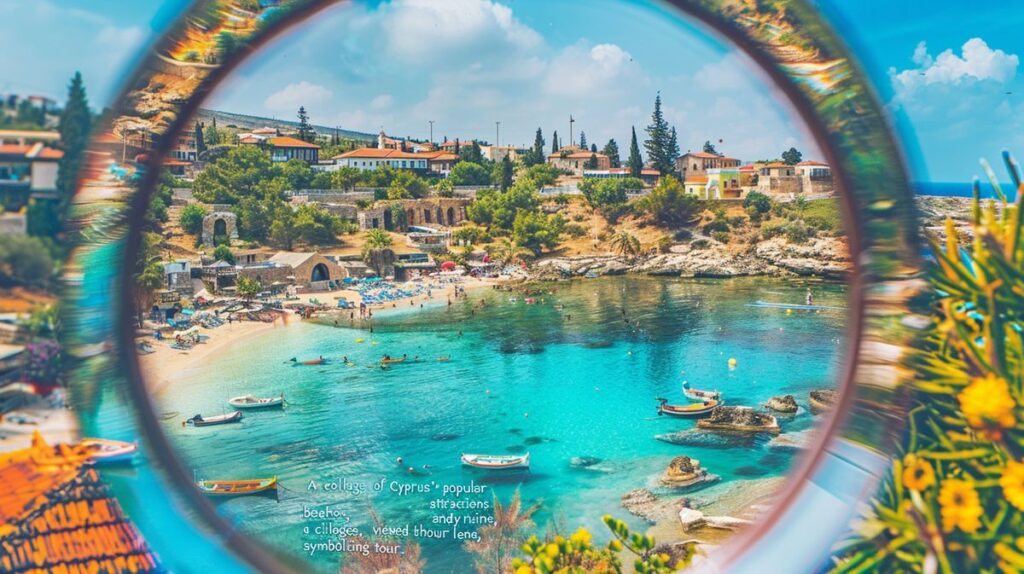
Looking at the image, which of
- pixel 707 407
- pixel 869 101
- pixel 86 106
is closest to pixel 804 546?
pixel 869 101

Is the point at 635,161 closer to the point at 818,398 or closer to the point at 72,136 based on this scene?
the point at 818,398

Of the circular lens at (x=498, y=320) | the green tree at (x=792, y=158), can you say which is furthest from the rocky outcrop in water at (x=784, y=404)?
the green tree at (x=792, y=158)

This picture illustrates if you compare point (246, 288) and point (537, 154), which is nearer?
point (246, 288)

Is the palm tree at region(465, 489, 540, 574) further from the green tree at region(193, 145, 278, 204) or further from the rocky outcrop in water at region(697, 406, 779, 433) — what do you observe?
the green tree at region(193, 145, 278, 204)

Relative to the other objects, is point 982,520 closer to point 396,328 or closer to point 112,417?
point 112,417

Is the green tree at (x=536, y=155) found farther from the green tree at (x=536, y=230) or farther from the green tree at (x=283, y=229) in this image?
the green tree at (x=283, y=229)

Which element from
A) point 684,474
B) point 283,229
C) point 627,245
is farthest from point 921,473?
point 627,245
